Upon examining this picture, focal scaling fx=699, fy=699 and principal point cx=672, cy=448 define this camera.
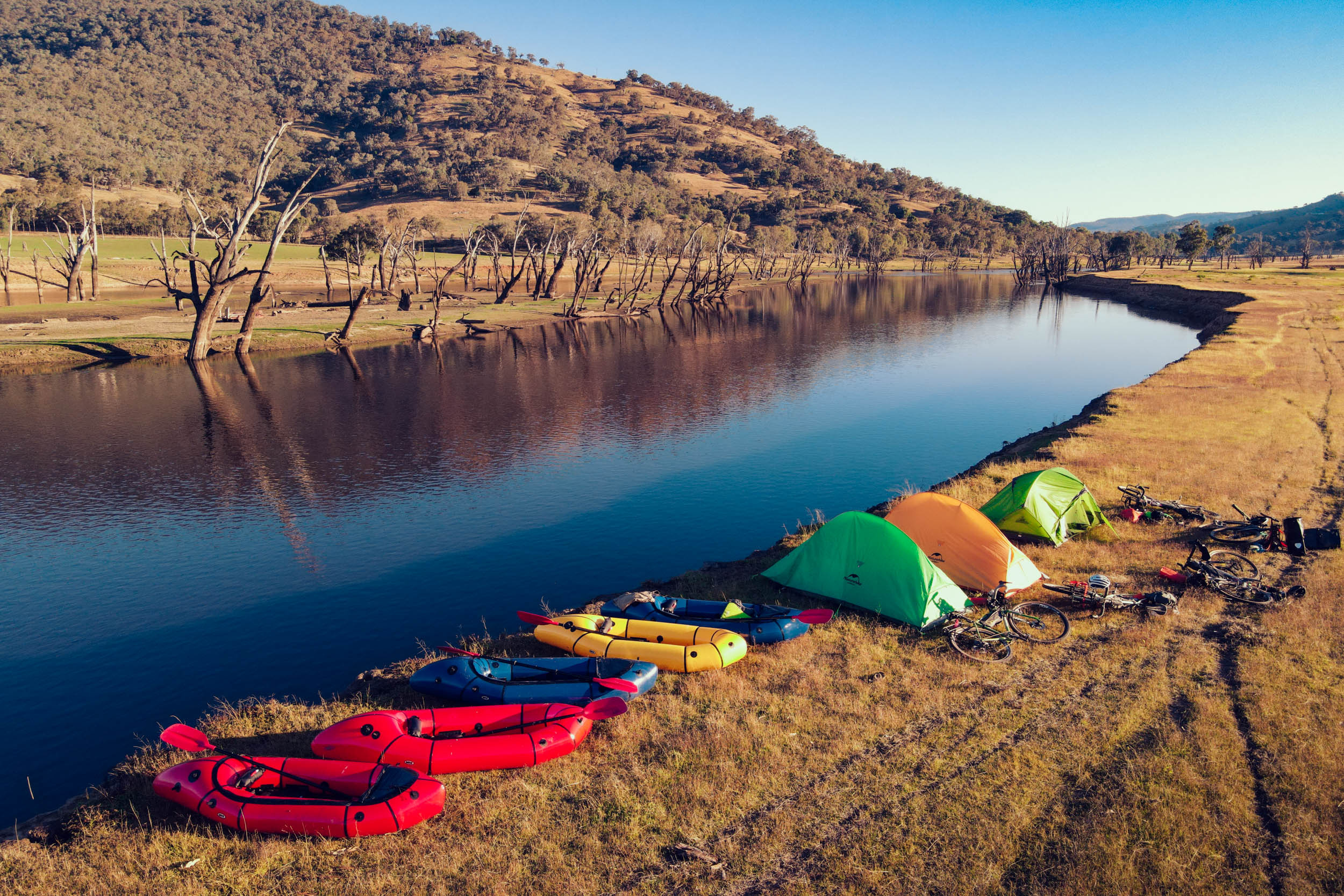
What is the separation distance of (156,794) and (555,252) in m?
99.0

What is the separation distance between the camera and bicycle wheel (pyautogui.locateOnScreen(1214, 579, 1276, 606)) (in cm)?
1542

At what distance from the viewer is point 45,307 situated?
6812cm

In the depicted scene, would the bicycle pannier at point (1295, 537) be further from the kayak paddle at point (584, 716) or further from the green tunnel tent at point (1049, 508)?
the kayak paddle at point (584, 716)

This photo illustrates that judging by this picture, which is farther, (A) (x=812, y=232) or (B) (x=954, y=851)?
(A) (x=812, y=232)

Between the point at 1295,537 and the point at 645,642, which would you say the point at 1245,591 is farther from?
the point at 645,642

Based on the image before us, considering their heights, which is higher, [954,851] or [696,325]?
[696,325]

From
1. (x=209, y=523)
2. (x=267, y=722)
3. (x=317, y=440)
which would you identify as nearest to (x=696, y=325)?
(x=317, y=440)

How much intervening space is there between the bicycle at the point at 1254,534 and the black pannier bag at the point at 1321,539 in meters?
0.48

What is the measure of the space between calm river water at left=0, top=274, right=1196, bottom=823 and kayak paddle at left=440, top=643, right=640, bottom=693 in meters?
4.55

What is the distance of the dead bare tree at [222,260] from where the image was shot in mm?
47406

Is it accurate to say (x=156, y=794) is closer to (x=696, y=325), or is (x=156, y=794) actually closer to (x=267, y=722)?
(x=267, y=722)

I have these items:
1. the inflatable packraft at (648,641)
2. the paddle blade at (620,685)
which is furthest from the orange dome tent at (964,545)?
the paddle blade at (620,685)

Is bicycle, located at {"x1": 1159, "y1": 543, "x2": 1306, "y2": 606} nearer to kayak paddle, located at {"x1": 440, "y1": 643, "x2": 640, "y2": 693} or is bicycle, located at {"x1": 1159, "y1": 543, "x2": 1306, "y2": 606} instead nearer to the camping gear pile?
the camping gear pile

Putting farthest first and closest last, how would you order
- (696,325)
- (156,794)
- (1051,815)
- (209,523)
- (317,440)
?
(696,325) < (317,440) < (209,523) < (156,794) < (1051,815)
